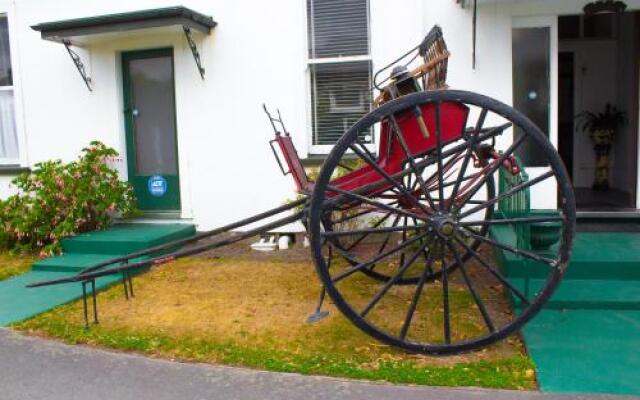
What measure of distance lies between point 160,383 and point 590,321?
10.6 feet

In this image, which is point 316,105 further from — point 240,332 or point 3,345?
point 3,345

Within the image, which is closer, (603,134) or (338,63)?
(338,63)

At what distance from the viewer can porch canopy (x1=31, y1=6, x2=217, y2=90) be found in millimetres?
6922

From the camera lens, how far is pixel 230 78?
7.59m

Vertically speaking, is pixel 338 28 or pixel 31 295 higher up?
pixel 338 28

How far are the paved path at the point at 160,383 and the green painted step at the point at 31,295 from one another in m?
1.08

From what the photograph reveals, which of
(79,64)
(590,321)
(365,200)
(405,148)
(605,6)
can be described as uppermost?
(605,6)

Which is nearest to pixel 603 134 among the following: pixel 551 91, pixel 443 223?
pixel 551 91

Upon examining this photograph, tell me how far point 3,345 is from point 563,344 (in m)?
4.31

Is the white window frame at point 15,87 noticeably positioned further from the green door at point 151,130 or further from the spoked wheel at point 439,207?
the spoked wheel at point 439,207

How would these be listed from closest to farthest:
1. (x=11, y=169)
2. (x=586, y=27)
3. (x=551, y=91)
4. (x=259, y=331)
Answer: (x=259, y=331) < (x=551, y=91) < (x=11, y=169) < (x=586, y=27)

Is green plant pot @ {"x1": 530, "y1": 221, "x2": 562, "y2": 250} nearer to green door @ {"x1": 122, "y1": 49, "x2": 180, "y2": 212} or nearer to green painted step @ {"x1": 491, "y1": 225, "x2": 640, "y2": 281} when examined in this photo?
green painted step @ {"x1": 491, "y1": 225, "x2": 640, "y2": 281}

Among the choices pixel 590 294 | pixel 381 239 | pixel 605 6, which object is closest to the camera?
A: pixel 590 294

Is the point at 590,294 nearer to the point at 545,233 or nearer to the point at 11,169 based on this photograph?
the point at 545,233
